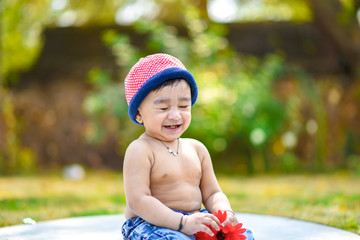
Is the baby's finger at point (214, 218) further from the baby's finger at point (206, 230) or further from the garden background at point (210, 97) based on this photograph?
the garden background at point (210, 97)

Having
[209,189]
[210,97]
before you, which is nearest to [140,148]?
[209,189]

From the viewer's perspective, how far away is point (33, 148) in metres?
7.79

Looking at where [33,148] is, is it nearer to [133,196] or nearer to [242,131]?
[242,131]

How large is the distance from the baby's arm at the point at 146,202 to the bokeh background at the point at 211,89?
4.19 meters

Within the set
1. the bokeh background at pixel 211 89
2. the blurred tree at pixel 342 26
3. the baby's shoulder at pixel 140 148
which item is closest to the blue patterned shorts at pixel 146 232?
the baby's shoulder at pixel 140 148

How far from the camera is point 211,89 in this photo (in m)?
6.63

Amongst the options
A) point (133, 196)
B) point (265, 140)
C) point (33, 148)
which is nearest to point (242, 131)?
point (265, 140)

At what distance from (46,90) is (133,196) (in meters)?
6.03

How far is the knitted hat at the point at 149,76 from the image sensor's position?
2230 millimetres

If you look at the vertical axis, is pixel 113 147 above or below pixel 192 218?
above

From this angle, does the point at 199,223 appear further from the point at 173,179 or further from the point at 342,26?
the point at 342,26

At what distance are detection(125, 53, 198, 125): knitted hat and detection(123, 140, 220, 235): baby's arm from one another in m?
0.22

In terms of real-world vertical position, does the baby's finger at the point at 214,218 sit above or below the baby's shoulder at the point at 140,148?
below

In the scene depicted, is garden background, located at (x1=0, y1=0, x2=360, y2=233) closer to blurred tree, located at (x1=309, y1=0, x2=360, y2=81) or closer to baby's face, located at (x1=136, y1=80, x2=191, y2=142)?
blurred tree, located at (x1=309, y1=0, x2=360, y2=81)
